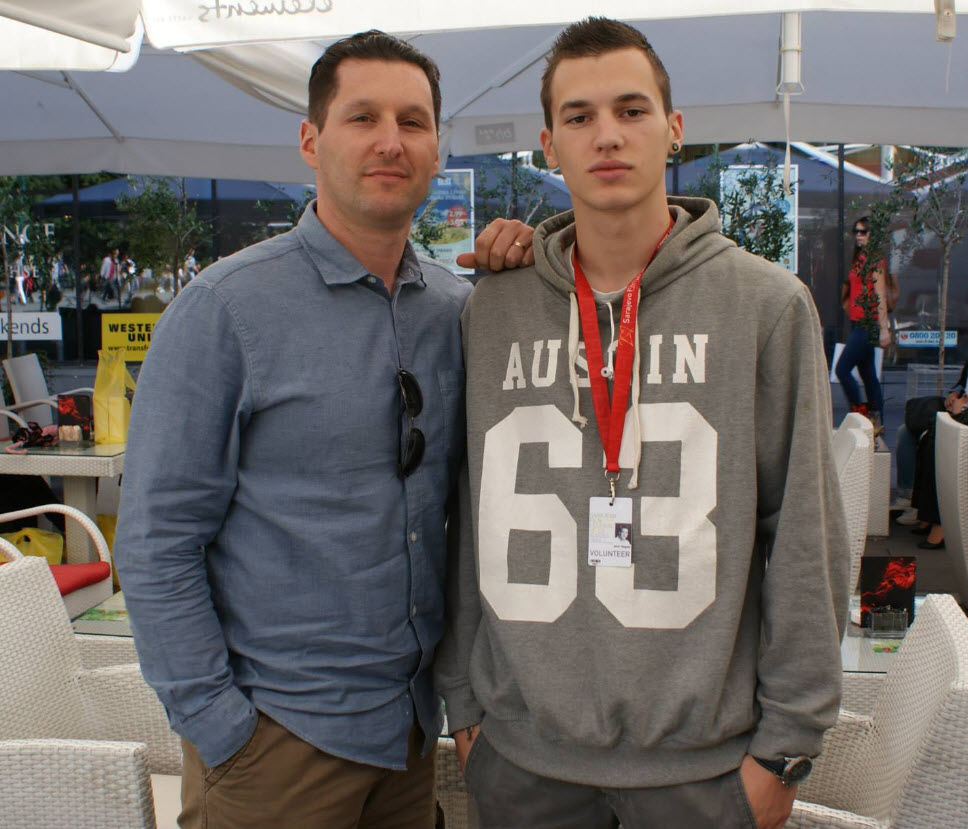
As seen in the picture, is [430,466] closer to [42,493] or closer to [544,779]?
[544,779]

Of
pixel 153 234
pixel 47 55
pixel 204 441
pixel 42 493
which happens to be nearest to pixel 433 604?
pixel 204 441

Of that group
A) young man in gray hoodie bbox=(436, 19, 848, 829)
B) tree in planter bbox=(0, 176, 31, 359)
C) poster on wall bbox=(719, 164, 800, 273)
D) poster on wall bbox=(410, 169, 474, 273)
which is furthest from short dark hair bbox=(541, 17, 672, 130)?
tree in planter bbox=(0, 176, 31, 359)

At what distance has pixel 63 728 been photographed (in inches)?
81.7

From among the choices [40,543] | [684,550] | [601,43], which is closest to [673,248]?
[601,43]

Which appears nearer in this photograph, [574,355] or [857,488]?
[574,355]

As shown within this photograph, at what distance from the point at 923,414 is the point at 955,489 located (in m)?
2.20

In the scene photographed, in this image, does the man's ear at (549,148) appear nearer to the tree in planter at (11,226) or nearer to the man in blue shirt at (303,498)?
the man in blue shirt at (303,498)

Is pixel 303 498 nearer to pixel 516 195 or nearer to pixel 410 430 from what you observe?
pixel 410 430

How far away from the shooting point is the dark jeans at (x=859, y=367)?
26.1 feet

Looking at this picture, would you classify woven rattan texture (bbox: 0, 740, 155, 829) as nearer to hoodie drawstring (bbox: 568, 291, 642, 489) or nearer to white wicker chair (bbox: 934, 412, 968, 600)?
hoodie drawstring (bbox: 568, 291, 642, 489)

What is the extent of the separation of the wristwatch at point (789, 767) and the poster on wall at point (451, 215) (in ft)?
25.9

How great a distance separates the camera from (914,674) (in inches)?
67.0

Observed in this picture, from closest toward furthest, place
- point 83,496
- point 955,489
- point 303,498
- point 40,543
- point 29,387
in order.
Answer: point 303,498 → point 955,489 → point 40,543 → point 83,496 → point 29,387

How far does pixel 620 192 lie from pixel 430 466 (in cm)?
52
